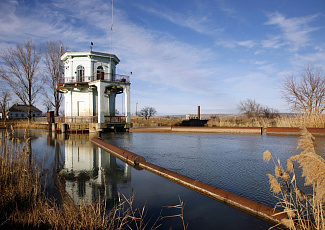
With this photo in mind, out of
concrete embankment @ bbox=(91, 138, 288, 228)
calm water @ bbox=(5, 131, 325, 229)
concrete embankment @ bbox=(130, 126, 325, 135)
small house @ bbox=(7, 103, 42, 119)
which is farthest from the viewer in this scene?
small house @ bbox=(7, 103, 42, 119)

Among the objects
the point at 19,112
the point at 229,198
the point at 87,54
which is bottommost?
the point at 229,198

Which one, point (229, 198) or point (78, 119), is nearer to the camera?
point (229, 198)

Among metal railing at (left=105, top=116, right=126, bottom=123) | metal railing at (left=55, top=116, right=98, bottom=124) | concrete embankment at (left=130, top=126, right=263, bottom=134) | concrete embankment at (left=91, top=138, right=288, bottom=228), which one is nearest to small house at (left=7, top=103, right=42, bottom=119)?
metal railing at (left=55, top=116, right=98, bottom=124)

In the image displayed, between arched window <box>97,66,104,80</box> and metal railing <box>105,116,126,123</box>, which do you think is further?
metal railing <box>105,116,126,123</box>

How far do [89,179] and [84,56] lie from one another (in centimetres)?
2493

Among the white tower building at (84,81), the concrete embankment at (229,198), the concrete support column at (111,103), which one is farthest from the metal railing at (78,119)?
the concrete embankment at (229,198)

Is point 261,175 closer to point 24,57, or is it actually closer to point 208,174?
point 208,174

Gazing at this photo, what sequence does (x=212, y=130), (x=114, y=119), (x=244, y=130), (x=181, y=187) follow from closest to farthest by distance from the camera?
(x=181, y=187) < (x=244, y=130) < (x=212, y=130) < (x=114, y=119)

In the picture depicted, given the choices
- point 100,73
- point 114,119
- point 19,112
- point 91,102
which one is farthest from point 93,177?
point 19,112

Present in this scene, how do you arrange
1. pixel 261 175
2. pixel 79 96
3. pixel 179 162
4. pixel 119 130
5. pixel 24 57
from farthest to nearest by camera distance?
pixel 24 57, pixel 79 96, pixel 119 130, pixel 179 162, pixel 261 175

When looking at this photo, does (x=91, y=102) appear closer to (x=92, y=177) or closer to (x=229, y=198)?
(x=92, y=177)

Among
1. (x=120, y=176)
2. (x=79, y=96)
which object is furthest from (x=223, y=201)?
(x=79, y=96)

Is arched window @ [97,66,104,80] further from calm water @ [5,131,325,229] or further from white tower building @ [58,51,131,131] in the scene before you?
calm water @ [5,131,325,229]

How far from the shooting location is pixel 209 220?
3.89 metres
